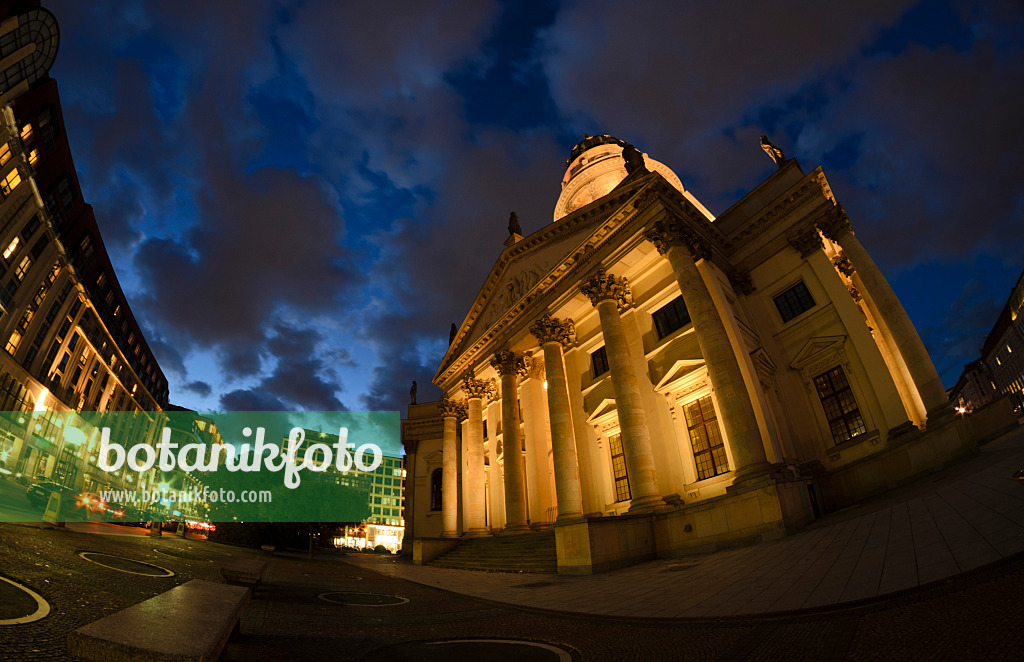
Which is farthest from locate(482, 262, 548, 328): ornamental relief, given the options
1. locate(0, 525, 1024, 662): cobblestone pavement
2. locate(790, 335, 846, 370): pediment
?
locate(0, 525, 1024, 662): cobblestone pavement

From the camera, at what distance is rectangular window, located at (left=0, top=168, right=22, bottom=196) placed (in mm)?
38634

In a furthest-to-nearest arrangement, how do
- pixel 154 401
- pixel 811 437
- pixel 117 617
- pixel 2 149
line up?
pixel 154 401
pixel 2 149
pixel 811 437
pixel 117 617

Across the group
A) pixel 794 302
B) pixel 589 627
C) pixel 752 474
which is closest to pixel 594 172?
pixel 794 302

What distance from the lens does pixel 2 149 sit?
37594 millimetres

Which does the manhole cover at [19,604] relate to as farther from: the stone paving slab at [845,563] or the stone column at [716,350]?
the stone column at [716,350]

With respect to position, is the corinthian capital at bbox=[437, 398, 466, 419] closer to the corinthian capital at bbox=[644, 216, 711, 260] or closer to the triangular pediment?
the triangular pediment

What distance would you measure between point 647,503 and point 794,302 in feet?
38.2

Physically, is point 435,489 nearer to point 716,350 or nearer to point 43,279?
point 716,350

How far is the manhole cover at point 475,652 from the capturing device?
167 inches

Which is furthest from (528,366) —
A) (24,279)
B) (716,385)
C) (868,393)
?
(24,279)

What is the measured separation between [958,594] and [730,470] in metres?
13.2

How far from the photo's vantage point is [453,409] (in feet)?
98.2

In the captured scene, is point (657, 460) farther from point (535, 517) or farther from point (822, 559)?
point (822, 559)

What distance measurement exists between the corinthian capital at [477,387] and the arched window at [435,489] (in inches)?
480
